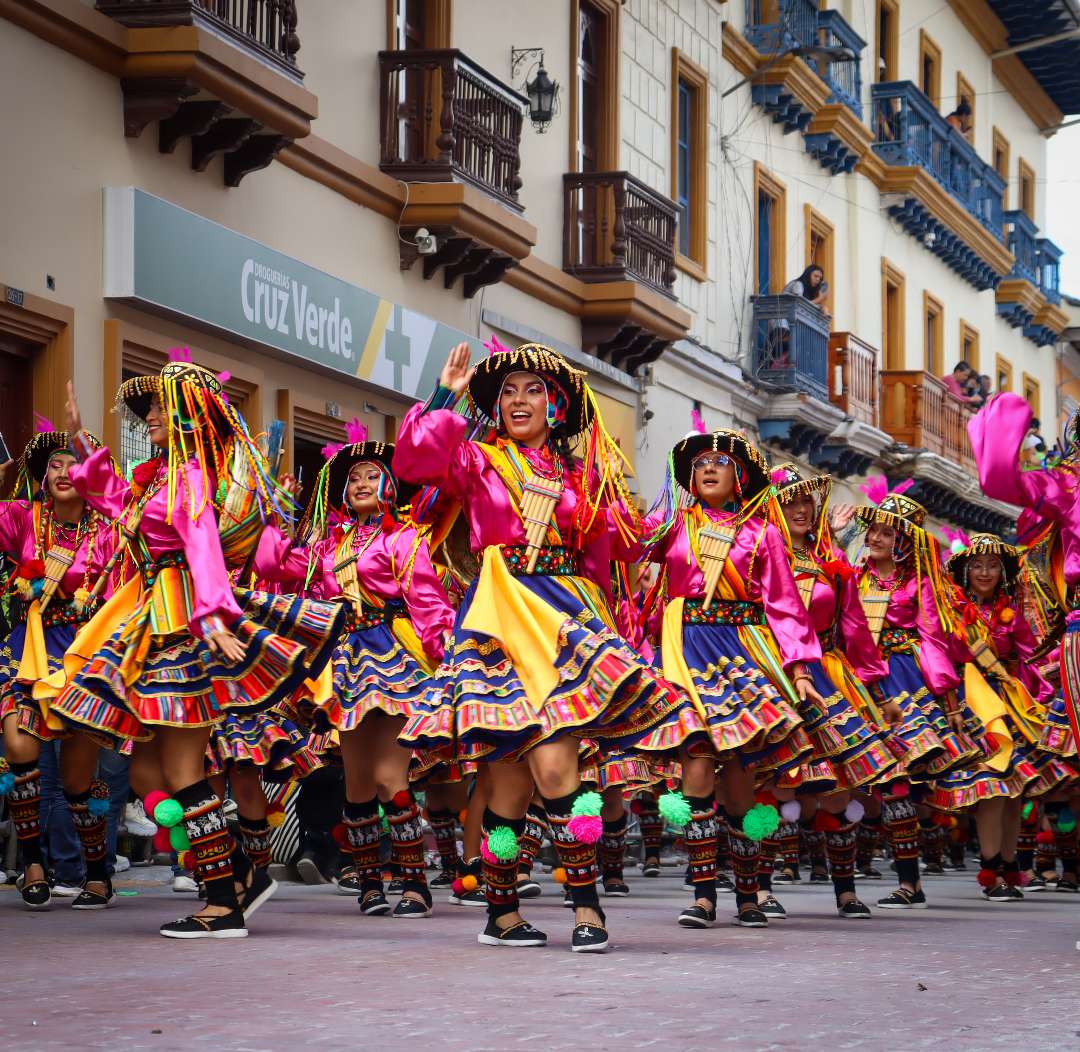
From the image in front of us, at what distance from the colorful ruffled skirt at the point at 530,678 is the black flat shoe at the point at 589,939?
0.68m

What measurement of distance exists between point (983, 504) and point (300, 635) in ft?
106

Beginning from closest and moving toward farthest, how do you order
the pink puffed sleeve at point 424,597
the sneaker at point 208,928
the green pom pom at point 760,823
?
the sneaker at point 208,928 → the green pom pom at point 760,823 → the pink puffed sleeve at point 424,597

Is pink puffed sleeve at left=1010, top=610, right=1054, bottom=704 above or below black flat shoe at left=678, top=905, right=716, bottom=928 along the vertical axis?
above

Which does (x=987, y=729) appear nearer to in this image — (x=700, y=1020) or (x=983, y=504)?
(x=700, y=1020)

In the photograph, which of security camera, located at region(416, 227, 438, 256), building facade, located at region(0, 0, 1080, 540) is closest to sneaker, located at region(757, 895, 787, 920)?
building facade, located at region(0, 0, 1080, 540)

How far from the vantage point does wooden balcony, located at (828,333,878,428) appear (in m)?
31.1

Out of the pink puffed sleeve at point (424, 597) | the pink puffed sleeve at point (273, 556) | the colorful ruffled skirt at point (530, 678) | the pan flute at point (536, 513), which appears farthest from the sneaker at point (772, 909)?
the pan flute at point (536, 513)

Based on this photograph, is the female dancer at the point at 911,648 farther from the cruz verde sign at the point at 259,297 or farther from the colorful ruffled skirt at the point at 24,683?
the cruz verde sign at the point at 259,297

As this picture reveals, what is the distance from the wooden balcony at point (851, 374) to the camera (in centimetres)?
3109

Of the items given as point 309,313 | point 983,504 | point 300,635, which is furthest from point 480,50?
point 983,504

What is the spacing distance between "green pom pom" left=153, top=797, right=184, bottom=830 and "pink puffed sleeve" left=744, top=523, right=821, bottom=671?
289cm

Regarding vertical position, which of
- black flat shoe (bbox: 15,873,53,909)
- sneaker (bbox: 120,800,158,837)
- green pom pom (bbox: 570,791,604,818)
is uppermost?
green pom pom (bbox: 570,791,604,818)

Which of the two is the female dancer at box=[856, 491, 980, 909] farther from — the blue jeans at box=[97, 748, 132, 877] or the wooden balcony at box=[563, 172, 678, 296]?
the wooden balcony at box=[563, 172, 678, 296]

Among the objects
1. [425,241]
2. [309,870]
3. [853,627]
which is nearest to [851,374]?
[425,241]
